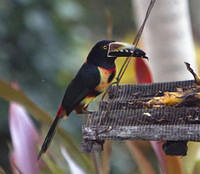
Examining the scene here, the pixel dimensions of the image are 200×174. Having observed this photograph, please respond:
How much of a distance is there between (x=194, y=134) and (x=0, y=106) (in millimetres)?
1893

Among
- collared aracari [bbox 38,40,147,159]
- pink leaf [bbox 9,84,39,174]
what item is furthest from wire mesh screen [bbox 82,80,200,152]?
pink leaf [bbox 9,84,39,174]

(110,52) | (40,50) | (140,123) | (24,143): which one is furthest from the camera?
(40,50)

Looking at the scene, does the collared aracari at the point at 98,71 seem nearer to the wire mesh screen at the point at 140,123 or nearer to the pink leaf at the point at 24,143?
the wire mesh screen at the point at 140,123

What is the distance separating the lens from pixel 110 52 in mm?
967

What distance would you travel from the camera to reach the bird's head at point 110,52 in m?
0.96

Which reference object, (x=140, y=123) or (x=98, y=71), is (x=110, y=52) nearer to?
(x=98, y=71)

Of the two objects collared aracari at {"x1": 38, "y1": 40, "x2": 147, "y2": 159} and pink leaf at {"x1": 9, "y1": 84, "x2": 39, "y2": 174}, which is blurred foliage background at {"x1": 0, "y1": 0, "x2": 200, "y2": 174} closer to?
pink leaf at {"x1": 9, "y1": 84, "x2": 39, "y2": 174}

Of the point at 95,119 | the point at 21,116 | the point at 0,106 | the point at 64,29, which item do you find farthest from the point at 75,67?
the point at 95,119

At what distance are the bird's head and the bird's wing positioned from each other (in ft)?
0.07

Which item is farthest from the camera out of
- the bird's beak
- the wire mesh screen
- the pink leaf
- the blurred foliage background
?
the blurred foliage background

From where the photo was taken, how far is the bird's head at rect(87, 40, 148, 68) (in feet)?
3.14

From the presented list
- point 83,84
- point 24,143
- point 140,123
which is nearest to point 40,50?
point 24,143

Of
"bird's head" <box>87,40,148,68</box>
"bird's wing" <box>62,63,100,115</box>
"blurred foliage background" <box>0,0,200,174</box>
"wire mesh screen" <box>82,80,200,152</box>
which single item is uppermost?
"bird's head" <box>87,40,148,68</box>

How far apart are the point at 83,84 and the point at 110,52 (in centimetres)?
9
